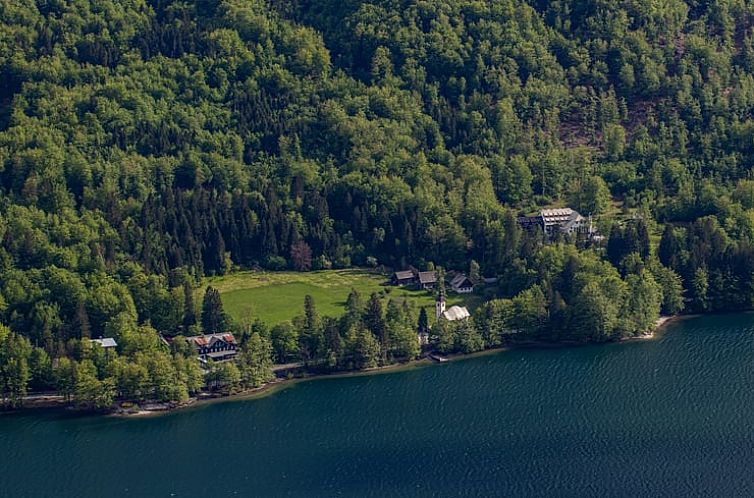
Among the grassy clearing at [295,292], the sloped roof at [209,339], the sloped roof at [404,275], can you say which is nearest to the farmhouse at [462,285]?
the grassy clearing at [295,292]

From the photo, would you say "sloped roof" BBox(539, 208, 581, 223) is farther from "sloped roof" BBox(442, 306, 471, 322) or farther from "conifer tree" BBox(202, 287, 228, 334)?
"conifer tree" BBox(202, 287, 228, 334)

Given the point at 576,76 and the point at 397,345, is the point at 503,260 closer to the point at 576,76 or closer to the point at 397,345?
the point at 397,345

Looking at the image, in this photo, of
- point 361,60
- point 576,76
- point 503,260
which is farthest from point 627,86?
point 503,260

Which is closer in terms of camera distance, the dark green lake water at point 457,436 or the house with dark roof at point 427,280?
the dark green lake water at point 457,436

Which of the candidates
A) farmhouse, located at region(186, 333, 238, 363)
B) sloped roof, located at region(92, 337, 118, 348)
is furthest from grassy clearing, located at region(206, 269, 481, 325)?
sloped roof, located at region(92, 337, 118, 348)

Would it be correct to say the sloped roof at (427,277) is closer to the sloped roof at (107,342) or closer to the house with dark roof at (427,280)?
the house with dark roof at (427,280)

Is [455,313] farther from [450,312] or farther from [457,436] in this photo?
[457,436]
